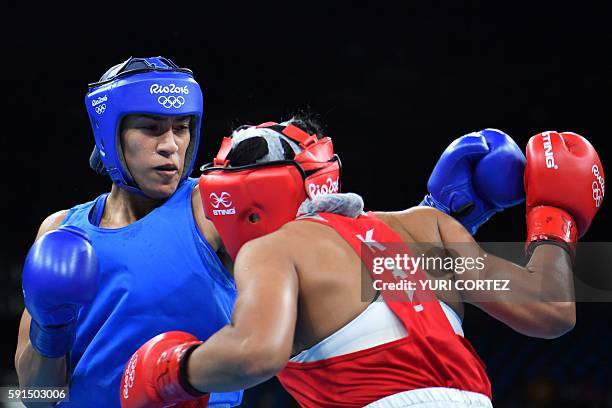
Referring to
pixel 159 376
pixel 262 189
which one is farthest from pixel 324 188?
pixel 159 376

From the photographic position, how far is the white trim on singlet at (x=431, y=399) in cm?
180

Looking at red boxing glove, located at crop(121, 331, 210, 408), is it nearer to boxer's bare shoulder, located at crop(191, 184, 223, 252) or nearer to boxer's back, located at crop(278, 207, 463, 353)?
boxer's back, located at crop(278, 207, 463, 353)

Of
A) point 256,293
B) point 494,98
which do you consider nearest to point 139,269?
point 256,293

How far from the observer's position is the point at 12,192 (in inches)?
287

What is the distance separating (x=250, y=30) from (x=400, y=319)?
5.83 metres

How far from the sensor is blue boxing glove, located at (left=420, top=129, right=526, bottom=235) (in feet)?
8.27

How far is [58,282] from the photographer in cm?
217

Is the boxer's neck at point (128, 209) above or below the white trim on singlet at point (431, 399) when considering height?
above

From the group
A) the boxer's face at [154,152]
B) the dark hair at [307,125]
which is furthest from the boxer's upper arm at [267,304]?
the boxer's face at [154,152]

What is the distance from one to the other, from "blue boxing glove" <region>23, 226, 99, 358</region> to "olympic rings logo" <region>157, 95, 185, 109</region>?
465 millimetres

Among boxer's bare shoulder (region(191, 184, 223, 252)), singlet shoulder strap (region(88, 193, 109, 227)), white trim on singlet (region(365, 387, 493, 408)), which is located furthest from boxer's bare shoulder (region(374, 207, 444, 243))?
singlet shoulder strap (region(88, 193, 109, 227))

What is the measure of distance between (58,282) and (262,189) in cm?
60

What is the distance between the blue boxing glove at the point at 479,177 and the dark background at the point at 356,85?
167 inches

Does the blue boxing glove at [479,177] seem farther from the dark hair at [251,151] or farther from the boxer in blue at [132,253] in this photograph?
the dark hair at [251,151]
